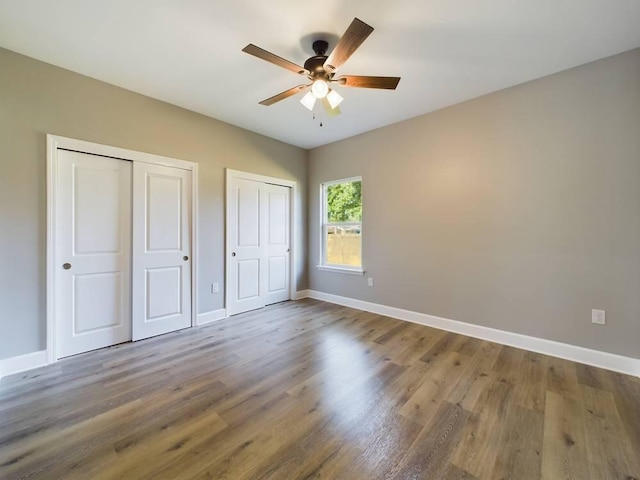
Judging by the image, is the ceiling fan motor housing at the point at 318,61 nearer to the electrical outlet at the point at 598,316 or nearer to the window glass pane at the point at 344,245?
the window glass pane at the point at 344,245

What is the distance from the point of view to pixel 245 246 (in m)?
3.98

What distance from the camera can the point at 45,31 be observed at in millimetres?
2023

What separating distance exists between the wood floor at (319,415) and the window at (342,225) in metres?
1.78

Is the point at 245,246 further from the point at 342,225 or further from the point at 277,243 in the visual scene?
the point at 342,225

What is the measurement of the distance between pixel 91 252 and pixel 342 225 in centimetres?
322

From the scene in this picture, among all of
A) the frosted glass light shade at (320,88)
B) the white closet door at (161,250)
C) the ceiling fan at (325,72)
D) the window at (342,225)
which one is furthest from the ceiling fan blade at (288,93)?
the window at (342,225)

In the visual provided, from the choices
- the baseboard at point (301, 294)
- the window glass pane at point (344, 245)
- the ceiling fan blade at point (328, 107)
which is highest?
the ceiling fan blade at point (328, 107)

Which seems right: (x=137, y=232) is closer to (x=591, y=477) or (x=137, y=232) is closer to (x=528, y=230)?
(x=591, y=477)

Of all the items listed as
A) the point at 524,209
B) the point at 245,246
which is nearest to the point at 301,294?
the point at 245,246

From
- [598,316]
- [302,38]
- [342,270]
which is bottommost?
[598,316]

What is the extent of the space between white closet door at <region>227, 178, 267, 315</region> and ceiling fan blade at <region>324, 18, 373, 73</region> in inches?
90.0

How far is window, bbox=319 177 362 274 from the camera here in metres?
4.23

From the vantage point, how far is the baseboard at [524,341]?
7.47 feet

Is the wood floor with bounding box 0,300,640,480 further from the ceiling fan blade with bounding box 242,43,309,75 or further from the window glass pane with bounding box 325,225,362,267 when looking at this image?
the ceiling fan blade with bounding box 242,43,309,75
